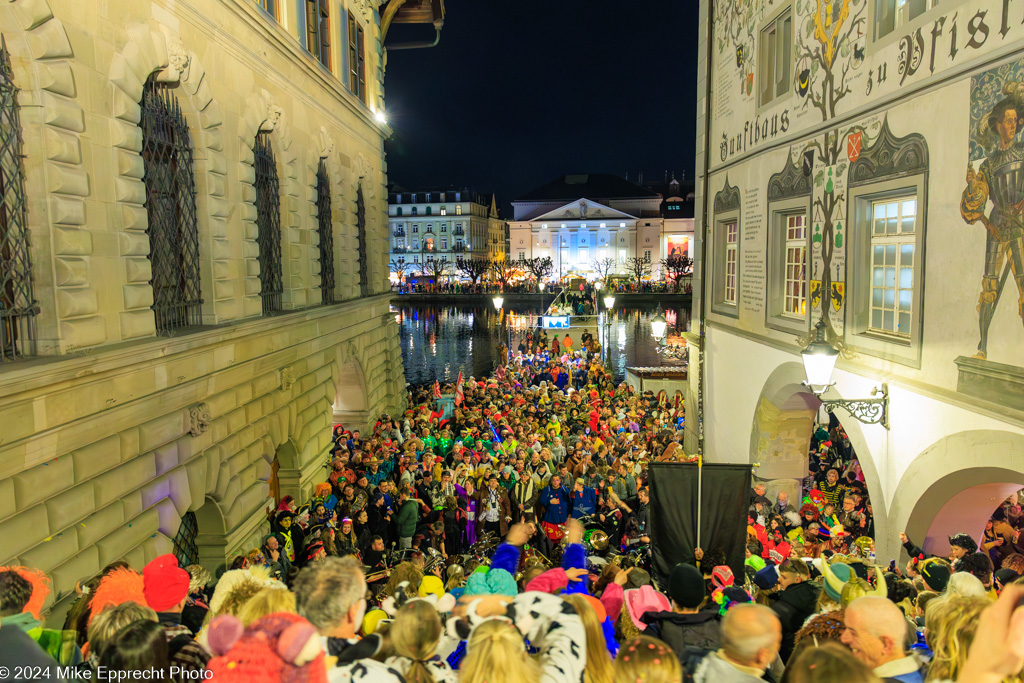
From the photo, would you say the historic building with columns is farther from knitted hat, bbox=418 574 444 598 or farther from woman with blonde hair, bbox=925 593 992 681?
woman with blonde hair, bbox=925 593 992 681

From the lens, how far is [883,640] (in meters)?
3.48

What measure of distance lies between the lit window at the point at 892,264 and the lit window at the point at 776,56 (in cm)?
332

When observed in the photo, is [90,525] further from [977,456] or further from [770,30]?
[770,30]

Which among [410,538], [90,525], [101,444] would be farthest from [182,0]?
[410,538]

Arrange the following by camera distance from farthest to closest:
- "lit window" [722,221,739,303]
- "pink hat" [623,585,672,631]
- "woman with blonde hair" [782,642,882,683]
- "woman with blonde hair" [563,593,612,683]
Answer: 1. "lit window" [722,221,739,303]
2. "pink hat" [623,585,672,631]
3. "woman with blonde hair" [563,593,612,683]
4. "woman with blonde hair" [782,642,882,683]

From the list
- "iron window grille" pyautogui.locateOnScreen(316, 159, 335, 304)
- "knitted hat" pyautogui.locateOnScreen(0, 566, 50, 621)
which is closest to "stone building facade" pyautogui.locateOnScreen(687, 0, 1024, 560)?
"knitted hat" pyautogui.locateOnScreen(0, 566, 50, 621)

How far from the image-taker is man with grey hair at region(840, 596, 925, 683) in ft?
11.3

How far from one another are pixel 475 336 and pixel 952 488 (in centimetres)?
4527

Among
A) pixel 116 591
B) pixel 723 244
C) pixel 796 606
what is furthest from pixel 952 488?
pixel 723 244

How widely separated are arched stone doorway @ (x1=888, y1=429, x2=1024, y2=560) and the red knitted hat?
6.39 m

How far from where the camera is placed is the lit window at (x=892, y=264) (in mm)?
7508

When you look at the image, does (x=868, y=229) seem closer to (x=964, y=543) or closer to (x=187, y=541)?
(x=964, y=543)

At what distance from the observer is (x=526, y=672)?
10.0 feet

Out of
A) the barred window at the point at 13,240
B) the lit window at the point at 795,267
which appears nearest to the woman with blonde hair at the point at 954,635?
the lit window at the point at 795,267
